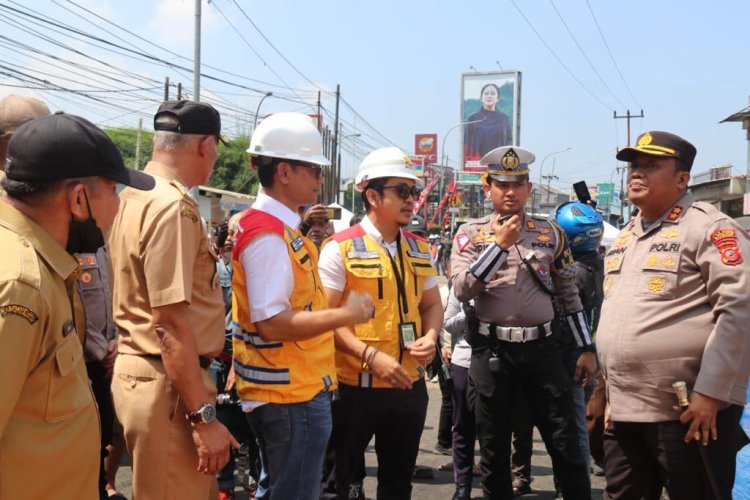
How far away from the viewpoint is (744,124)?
132 feet

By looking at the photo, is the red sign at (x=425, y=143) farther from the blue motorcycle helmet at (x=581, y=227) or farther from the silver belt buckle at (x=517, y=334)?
the silver belt buckle at (x=517, y=334)

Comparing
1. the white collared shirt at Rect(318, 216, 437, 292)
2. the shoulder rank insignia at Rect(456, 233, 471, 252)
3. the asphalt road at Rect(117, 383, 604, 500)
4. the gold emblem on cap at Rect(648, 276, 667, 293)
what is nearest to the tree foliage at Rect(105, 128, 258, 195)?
the asphalt road at Rect(117, 383, 604, 500)

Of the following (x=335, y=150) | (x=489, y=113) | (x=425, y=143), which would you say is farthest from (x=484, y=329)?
(x=425, y=143)

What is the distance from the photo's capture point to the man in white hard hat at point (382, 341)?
3.33 m

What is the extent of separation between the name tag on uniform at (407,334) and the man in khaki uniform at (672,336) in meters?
0.91

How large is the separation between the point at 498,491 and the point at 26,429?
9.78 ft

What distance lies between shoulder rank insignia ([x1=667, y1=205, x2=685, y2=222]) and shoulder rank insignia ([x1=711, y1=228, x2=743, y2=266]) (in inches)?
9.3

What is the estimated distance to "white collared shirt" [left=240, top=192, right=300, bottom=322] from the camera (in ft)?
8.50

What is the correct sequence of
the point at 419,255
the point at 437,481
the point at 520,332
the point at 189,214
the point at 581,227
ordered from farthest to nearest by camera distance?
Answer: the point at 437,481 < the point at 581,227 < the point at 520,332 < the point at 419,255 < the point at 189,214

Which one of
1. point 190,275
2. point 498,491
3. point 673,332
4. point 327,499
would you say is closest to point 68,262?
point 190,275

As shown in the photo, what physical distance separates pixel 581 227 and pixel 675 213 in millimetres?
2034

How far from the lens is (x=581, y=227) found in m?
5.16

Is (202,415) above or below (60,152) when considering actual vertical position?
below

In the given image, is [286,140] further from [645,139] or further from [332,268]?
[645,139]
